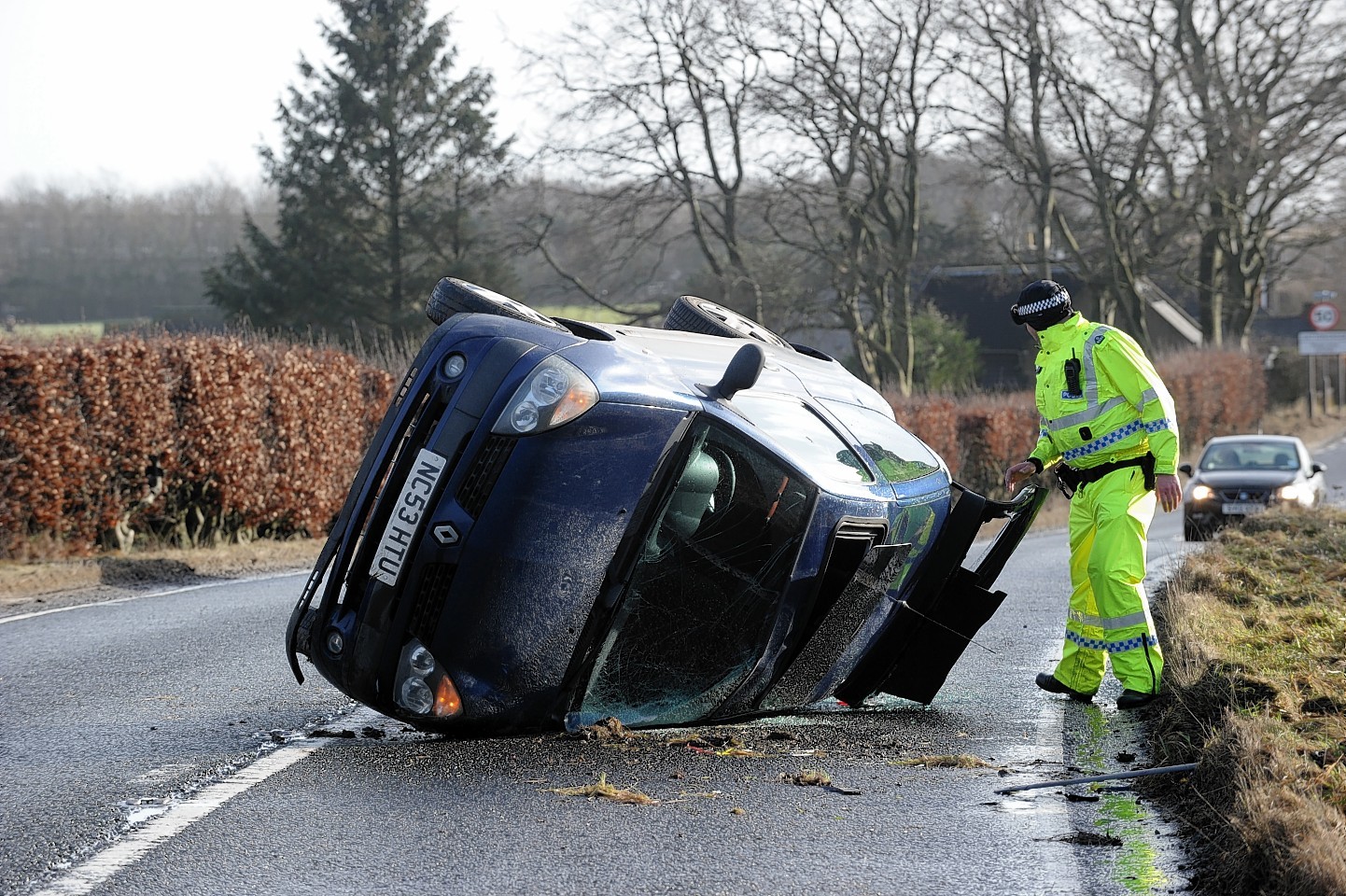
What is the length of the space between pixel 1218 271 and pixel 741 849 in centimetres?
4987

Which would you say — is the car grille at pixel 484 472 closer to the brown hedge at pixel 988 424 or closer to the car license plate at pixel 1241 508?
the car license plate at pixel 1241 508

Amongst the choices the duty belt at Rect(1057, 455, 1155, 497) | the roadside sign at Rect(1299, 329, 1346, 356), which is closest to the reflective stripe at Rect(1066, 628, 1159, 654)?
the duty belt at Rect(1057, 455, 1155, 497)

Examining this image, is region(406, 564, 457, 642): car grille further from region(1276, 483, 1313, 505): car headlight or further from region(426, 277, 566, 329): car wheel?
region(1276, 483, 1313, 505): car headlight

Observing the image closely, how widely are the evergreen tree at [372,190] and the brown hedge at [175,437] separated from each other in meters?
20.2

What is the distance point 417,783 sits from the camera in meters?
4.98

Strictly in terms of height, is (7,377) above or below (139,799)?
above

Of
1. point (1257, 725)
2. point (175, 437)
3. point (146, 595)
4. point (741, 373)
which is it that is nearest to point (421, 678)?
point (741, 373)

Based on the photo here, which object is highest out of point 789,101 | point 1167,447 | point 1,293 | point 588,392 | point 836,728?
point 789,101

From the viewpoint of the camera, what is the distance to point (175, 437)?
48.1 feet

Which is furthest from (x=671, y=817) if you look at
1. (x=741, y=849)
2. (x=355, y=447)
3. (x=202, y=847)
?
(x=355, y=447)

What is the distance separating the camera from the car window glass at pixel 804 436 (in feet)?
18.5

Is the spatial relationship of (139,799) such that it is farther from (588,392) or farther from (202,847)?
(588,392)

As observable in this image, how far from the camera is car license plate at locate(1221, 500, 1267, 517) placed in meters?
19.4

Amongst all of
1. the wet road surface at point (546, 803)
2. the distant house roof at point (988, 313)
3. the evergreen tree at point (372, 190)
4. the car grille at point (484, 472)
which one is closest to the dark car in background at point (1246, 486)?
the wet road surface at point (546, 803)
